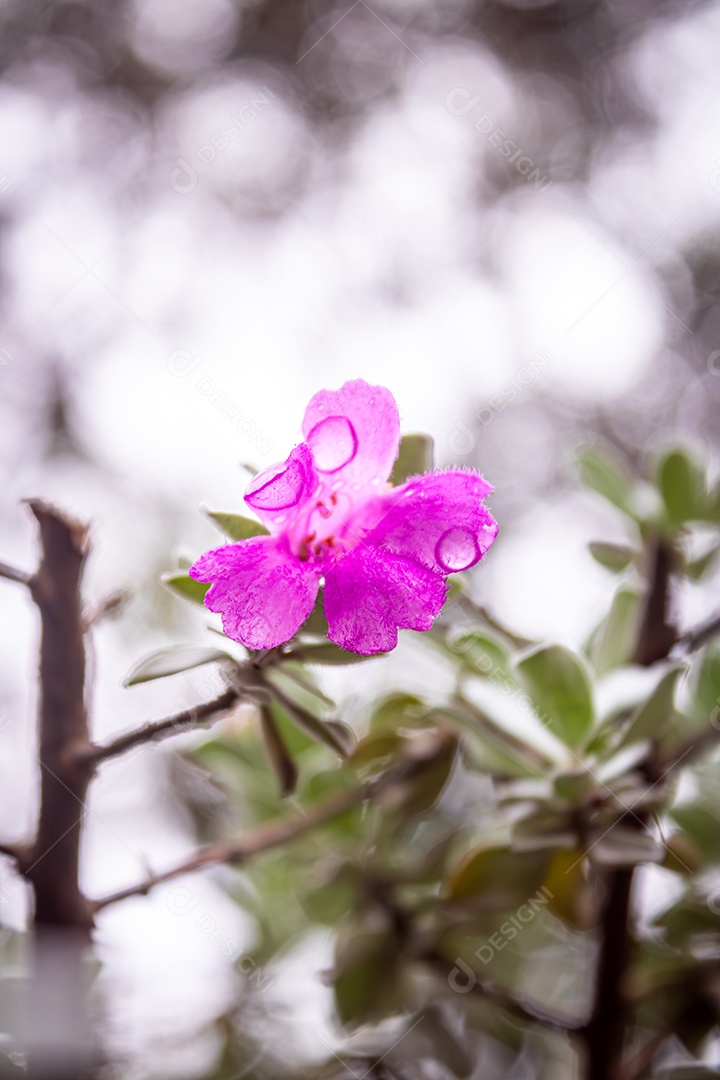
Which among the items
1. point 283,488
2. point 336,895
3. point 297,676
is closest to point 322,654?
point 297,676

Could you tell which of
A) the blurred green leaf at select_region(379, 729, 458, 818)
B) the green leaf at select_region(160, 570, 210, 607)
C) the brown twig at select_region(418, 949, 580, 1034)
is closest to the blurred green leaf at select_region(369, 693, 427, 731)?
the blurred green leaf at select_region(379, 729, 458, 818)

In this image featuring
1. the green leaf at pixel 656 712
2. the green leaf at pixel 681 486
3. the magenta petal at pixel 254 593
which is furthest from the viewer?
the green leaf at pixel 681 486

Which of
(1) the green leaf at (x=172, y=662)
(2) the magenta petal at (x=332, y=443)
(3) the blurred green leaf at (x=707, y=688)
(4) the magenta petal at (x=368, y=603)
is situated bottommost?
(3) the blurred green leaf at (x=707, y=688)

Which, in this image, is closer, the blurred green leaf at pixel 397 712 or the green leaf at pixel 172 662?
the green leaf at pixel 172 662

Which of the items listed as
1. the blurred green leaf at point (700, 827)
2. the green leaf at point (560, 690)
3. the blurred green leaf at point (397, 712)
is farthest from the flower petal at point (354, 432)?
the blurred green leaf at point (700, 827)

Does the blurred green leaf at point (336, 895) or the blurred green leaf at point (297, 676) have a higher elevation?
the blurred green leaf at point (297, 676)

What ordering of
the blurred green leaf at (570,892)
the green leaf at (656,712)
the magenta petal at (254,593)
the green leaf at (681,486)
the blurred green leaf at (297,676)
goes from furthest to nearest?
1. the green leaf at (681,486)
2. the blurred green leaf at (570,892)
3. the green leaf at (656,712)
4. the blurred green leaf at (297,676)
5. the magenta petal at (254,593)

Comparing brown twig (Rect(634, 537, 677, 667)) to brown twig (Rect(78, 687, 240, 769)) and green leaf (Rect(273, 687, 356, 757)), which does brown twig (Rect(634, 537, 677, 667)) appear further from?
brown twig (Rect(78, 687, 240, 769))

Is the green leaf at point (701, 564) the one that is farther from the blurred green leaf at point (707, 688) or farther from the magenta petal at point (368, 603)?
the magenta petal at point (368, 603)
